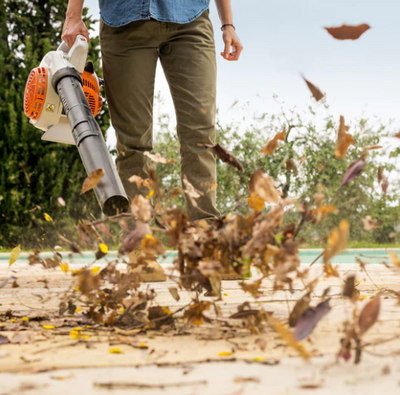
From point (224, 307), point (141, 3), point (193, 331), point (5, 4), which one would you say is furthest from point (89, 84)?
point (5, 4)

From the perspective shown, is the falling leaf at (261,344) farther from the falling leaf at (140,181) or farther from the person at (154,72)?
the person at (154,72)

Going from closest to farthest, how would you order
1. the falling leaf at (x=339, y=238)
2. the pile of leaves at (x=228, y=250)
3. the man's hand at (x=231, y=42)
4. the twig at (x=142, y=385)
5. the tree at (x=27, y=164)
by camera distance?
1. the twig at (x=142, y=385)
2. the falling leaf at (x=339, y=238)
3. the pile of leaves at (x=228, y=250)
4. the man's hand at (x=231, y=42)
5. the tree at (x=27, y=164)

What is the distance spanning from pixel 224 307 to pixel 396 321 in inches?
17.4

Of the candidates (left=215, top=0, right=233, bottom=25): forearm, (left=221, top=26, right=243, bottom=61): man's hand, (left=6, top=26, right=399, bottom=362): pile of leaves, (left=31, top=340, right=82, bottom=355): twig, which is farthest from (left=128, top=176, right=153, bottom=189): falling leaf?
(left=215, top=0, right=233, bottom=25): forearm

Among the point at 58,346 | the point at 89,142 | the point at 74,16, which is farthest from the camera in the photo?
the point at 74,16

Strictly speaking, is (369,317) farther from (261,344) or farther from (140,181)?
(140,181)

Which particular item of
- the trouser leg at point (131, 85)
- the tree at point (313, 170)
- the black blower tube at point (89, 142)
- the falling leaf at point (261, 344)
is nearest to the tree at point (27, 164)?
the tree at point (313, 170)

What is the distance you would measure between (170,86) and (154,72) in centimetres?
8

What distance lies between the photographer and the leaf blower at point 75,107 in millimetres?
1420

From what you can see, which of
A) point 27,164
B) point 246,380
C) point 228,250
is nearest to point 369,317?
point 246,380

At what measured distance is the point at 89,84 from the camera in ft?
6.64

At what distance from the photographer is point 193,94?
204cm

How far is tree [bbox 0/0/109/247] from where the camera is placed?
21.4 feet

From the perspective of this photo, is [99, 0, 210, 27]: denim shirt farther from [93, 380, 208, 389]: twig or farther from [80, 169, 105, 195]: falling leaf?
[93, 380, 208, 389]: twig
